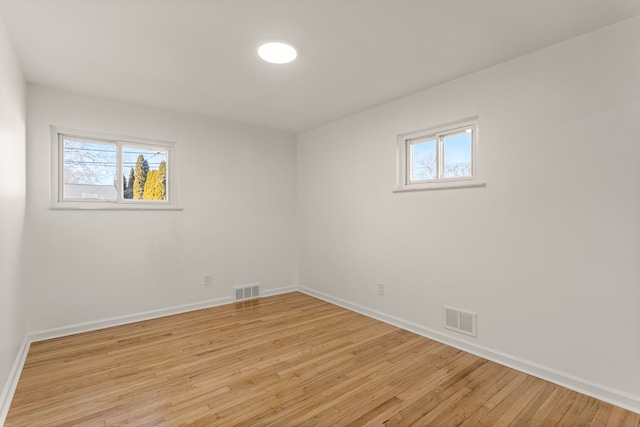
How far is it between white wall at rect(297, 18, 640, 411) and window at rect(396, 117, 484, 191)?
0.09 meters

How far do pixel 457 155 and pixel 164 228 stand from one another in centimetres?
340

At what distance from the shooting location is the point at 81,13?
2.01 m

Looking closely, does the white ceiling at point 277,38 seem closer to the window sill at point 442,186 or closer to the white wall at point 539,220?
the white wall at point 539,220

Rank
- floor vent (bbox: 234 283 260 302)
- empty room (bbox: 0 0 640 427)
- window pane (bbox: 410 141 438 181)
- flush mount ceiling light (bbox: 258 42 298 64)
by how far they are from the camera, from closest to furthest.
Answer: empty room (bbox: 0 0 640 427) < flush mount ceiling light (bbox: 258 42 298 64) < window pane (bbox: 410 141 438 181) < floor vent (bbox: 234 283 260 302)

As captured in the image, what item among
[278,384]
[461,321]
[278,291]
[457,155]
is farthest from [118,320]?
[457,155]

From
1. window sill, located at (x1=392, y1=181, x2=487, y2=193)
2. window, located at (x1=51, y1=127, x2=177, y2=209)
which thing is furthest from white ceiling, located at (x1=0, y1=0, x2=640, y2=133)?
window sill, located at (x1=392, y1=181, x2=487, y2=193)

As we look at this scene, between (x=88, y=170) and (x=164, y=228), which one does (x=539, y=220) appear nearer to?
(x=164, y=228)

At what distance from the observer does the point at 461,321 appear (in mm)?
2906

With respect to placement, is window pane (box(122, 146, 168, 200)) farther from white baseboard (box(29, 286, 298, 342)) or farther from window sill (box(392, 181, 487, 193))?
window sill (box(392, 181, 487, 193))

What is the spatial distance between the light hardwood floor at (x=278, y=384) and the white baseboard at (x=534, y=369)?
0.07 metres

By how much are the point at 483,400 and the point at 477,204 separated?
153 cm

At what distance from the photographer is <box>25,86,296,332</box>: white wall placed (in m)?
3.15

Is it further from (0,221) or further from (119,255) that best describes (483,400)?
(119,255)

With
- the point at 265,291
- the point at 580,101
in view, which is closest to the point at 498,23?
the point at 580,101
